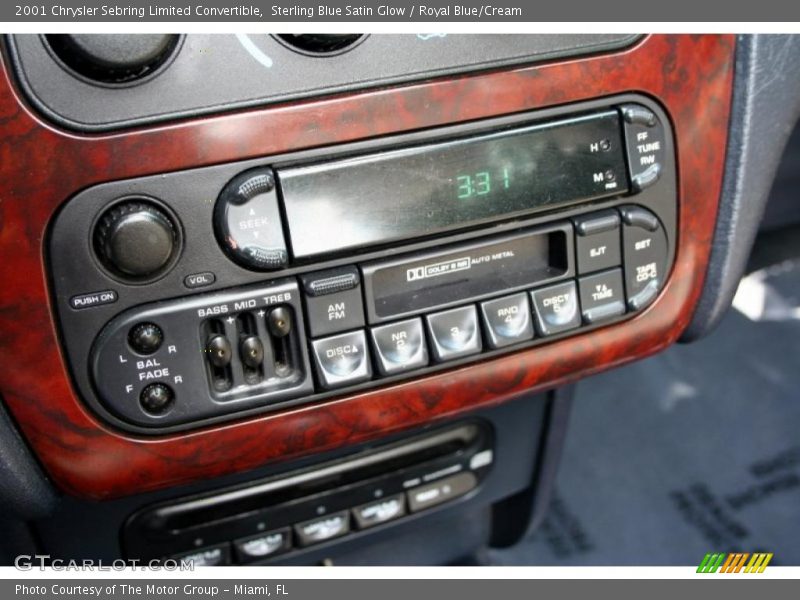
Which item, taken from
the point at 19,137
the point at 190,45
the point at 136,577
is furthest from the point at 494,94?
the point at 136,577

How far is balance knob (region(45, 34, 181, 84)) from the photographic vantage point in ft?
1.84

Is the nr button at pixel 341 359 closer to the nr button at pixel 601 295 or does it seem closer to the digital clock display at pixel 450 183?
the digital clock display at pixel 450 183

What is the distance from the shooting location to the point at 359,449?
84 centimetres

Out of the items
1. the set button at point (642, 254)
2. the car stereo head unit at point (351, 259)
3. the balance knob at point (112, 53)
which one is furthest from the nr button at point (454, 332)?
the balance knob at point (112, 53)

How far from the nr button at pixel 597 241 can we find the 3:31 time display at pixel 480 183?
0.08 meters

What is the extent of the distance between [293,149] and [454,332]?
187 millimetres

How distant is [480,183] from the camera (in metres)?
0.69

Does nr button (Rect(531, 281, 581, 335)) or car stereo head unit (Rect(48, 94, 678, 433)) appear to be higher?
car stereo head unit (Rect(48, 94, 678, 433))

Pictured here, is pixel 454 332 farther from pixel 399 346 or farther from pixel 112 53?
pixel 112 53

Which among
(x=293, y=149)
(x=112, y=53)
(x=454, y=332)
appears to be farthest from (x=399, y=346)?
(x=112, y=53)

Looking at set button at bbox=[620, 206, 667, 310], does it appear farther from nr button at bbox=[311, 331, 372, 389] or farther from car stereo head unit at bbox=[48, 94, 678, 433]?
nr button at bbox=[311, 331, 372, 389]

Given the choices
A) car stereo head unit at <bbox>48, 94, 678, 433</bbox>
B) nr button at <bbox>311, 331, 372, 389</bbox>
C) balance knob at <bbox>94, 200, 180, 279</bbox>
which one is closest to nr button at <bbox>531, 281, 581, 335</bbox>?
car stereo head unit at <bbox>48, 94, 678, 433</bbox>
